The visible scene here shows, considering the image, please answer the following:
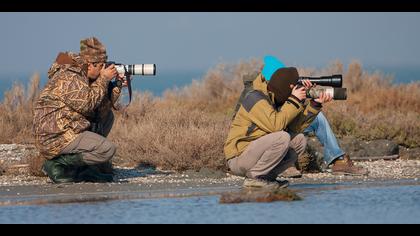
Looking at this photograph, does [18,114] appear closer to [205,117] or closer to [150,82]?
[205,117]

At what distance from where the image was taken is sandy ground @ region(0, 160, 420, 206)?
1216 centimetres

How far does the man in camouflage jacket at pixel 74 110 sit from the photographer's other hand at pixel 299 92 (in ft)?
6.54

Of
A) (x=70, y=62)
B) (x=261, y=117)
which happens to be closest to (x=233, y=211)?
(x=261, y=117)

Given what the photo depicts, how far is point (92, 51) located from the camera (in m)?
12.7

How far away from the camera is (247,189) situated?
1197cm

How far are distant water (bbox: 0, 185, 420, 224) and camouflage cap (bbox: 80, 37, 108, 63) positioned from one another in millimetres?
1684

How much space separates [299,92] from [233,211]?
1381mm

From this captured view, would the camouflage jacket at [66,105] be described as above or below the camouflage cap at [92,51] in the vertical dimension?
below

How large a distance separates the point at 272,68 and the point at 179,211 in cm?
185

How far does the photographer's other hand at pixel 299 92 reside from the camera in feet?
38.2

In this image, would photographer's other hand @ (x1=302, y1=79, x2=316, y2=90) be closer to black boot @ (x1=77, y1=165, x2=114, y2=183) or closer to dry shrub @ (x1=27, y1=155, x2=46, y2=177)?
black boot @ (x1=77, y1=165, x2=114, y2=183)

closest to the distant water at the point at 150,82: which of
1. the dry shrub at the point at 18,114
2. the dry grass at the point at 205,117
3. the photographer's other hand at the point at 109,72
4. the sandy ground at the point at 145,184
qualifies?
the dry grass at the point at 205,117

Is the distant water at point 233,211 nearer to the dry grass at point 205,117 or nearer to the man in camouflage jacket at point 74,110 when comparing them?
the man in camouflage jacket at point 74,110
